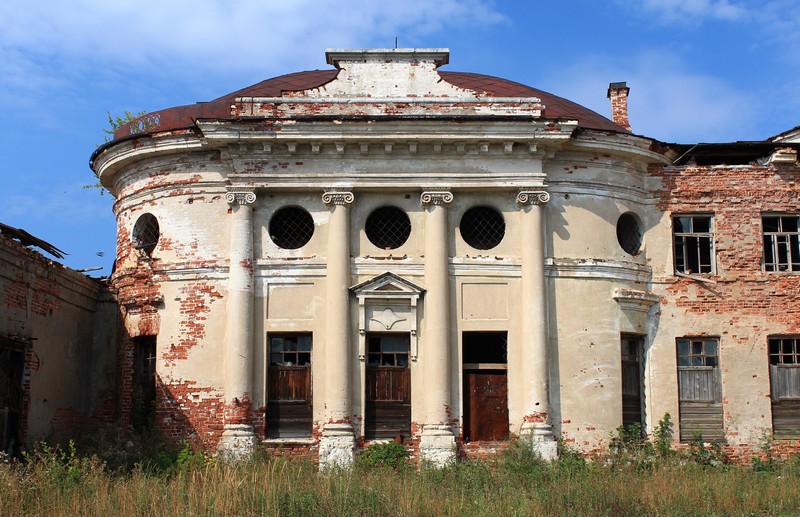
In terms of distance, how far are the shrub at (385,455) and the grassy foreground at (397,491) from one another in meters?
0.54

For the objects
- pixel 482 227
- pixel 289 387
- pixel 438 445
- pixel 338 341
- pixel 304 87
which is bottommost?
pixel 438 445

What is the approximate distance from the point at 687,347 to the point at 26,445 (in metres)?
12.7

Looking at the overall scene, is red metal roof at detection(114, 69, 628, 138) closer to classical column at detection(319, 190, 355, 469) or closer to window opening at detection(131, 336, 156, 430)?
classical column at detection(319, 190, 355, 469)

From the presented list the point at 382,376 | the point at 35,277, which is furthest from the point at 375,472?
the point at 35,277

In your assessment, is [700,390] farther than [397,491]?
Yes

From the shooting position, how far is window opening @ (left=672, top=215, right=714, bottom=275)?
20.0 m

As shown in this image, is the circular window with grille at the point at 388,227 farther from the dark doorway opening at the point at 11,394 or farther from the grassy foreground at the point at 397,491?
the dark doorway opening at the point at 11,394

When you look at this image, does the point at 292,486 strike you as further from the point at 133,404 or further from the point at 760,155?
the point at 760,155

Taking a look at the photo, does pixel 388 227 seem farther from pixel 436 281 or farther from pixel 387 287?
pixel 436 281

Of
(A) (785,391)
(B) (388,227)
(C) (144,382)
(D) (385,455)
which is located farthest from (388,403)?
(A) (785,391)

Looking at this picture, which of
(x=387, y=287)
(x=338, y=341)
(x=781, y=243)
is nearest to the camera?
(x=338, y=341)

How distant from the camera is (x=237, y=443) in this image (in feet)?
59.0

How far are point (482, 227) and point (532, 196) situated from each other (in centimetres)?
119

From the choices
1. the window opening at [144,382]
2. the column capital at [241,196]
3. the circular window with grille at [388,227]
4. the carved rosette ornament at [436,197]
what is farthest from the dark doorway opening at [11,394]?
the carved rosette ornament at [436,197]
